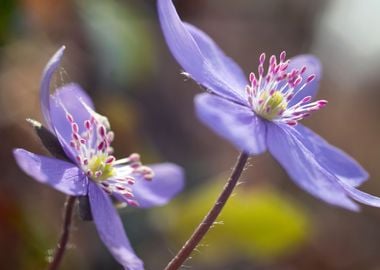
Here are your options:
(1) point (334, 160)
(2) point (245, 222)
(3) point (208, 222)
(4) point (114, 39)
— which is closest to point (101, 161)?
(3) point (208, 222)

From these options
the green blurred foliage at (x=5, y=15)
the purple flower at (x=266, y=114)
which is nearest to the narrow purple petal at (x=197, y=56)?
the purple flower at (x=266, y=114)

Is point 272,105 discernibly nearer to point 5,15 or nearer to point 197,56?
point 197,56

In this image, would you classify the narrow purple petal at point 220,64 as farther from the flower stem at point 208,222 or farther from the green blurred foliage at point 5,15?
the green blurred foliage at point 5,15

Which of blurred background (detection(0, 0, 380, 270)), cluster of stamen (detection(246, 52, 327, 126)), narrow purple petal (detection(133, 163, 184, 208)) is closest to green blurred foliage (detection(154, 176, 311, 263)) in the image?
blurred background (detection(0, 0, 380, 270))

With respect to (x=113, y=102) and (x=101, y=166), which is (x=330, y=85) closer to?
(x=113, y=102)

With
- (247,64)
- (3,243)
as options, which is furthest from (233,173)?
(247,64)

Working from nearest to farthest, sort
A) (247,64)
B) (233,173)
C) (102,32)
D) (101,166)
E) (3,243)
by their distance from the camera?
(233,173) < (101,166) < (3,243) < (102,32) < (247,64)
